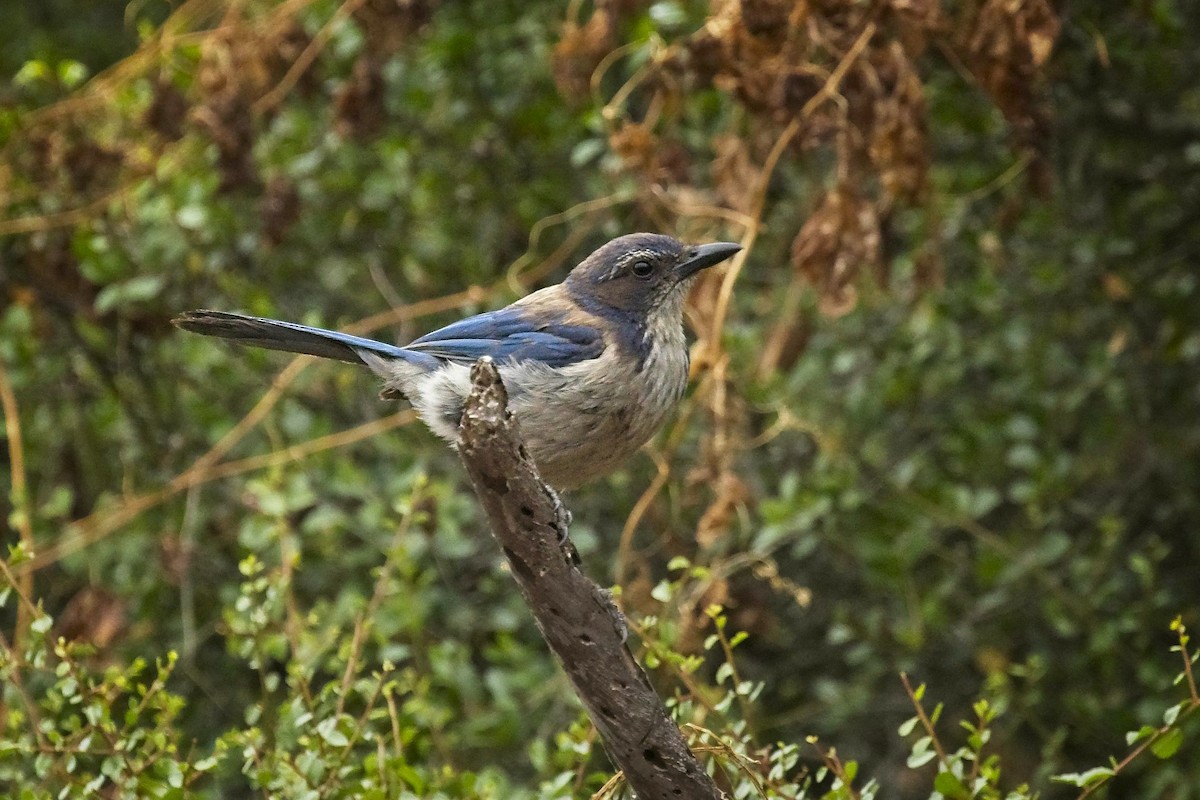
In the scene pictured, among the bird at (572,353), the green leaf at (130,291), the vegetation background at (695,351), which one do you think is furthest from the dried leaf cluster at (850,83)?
the green leaf at (130,291)

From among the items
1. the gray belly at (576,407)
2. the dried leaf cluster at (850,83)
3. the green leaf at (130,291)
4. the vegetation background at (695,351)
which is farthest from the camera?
the green leaf at (130,291)

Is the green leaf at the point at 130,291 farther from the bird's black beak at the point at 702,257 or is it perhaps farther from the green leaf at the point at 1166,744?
the green leaf at the point at 1166,744

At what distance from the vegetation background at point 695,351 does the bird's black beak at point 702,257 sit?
8.9 inches

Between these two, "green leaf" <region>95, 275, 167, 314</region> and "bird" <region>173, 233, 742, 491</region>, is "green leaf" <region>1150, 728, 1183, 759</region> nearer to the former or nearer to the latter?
"bird" <region>173, 233, 742, 491</region>

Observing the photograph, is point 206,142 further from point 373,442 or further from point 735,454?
point 735,454

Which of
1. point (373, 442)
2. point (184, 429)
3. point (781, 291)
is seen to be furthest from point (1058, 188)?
point (184, 429)

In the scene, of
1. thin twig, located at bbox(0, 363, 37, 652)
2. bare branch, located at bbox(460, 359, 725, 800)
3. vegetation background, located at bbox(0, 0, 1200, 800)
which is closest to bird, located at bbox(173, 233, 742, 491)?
vegetation background, located at bbox(0, 0, 1200, 800)

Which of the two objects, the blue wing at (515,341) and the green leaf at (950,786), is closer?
the green leaf at (950,786)

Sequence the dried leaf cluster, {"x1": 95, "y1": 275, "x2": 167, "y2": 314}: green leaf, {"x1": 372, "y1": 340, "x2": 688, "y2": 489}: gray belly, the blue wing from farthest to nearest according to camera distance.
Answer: {"x1": 95, "y1": 275, "x2": 167, "y2": 314}: green leaf → the dried leaf cluster → the blue wing → {"x1": 372, "y1": 340, "x2": 688, "y2": 489}: gray belly

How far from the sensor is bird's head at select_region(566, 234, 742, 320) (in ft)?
15.4

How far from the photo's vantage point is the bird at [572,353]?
4.29 m

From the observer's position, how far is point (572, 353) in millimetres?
4434

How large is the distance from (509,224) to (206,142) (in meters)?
1.27

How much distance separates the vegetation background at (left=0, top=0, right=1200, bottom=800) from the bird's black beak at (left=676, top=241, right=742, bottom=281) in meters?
0.23
